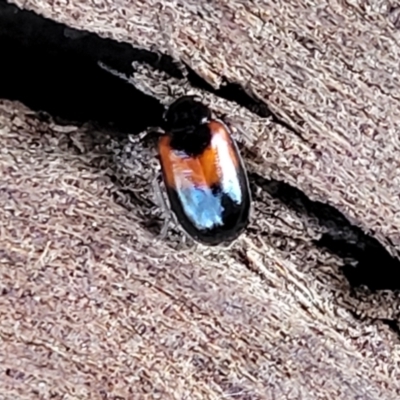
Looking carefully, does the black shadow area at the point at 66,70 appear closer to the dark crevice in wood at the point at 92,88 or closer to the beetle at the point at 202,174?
the dark crevice in wood at the point at 92,88

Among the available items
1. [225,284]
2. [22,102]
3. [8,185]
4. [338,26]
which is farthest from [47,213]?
[338,26]

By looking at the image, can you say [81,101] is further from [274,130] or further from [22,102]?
[274,130]

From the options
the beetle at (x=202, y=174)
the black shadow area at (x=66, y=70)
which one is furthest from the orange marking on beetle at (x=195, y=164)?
the black shadow area at (x=66, y=70)

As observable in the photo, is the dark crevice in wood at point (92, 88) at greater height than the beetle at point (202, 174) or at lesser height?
greater

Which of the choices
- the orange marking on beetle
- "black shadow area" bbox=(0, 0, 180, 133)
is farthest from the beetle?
"black shadow area" bbox=(0, 0, 180, 133)

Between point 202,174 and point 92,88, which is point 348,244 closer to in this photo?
point 202,174
